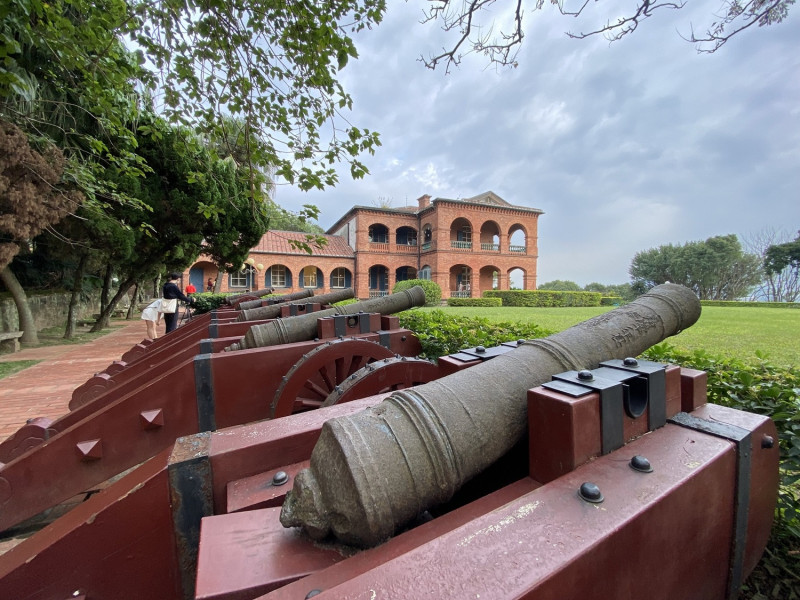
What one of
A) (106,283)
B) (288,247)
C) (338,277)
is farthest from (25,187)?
(338,277)

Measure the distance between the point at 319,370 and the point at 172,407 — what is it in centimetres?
86

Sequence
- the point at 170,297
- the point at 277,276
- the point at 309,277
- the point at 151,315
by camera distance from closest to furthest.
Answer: the point at 151,315 < the point at 170,297 < the point at 277,276 < the point at 309,277

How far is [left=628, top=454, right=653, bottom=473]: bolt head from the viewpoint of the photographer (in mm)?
890

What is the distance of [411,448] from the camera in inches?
31.4

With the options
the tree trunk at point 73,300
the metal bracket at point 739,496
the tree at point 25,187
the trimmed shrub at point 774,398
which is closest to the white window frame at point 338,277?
the tree trunk at point 73,300

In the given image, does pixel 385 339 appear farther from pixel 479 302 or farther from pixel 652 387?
pixel 479 302

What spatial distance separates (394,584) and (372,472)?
18 cm

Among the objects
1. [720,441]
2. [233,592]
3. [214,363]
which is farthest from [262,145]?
[720,441]

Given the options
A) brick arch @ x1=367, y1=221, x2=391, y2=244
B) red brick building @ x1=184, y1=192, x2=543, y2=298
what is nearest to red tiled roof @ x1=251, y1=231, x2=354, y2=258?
red brick building @ x1=184, y1=192, x2=543, y2=298

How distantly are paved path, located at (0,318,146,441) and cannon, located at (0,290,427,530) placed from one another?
2.04 meters

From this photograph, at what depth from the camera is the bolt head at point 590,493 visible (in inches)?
31.2

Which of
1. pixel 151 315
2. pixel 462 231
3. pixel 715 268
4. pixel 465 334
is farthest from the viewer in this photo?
pixel 715 268

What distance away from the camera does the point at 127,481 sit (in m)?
1.14

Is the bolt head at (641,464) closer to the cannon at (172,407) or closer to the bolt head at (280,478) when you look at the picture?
the bolt head at (280,478)
